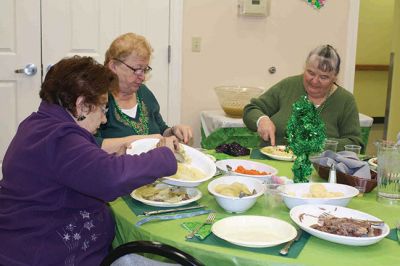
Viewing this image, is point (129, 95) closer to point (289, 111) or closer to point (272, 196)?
point (289, 111)

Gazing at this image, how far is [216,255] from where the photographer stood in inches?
52.7

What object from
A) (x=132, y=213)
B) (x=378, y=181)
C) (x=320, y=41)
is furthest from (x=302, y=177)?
(x=320, y=41)

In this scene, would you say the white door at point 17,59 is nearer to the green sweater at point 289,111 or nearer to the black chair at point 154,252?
the green sweater at point 289,111

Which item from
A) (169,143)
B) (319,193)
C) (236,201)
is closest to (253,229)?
(236,201)

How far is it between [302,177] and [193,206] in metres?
0.48

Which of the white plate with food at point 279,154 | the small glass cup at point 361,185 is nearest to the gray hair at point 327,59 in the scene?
the white plate with food at point 279,154

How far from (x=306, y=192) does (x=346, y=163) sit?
0.28m

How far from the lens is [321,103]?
2.87 metres

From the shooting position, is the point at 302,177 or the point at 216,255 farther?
the point at 302,177

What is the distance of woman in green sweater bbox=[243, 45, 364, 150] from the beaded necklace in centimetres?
59

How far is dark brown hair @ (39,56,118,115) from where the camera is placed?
1.57m

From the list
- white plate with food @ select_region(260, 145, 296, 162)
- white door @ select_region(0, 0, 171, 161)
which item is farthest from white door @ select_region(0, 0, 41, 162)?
white plate with food @ select_region(260, 145, 296, 162)

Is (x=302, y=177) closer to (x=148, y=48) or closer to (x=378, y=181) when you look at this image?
(x=378, y=181)

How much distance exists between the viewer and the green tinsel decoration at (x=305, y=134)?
189 cm
